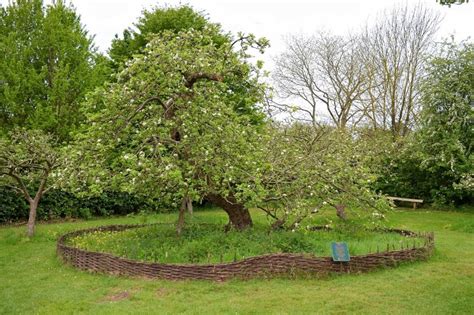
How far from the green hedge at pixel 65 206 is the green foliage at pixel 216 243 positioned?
433 centimetres

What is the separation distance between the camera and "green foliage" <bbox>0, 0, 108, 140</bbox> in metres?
18.9

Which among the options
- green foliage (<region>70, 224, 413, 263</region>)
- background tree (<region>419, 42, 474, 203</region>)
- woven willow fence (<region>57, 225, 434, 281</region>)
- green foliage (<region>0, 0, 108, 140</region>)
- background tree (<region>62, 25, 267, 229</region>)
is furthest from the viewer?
green foliage (<region>0, 0, 108, 140</region>)

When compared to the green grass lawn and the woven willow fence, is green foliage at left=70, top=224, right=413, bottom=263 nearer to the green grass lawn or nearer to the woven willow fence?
the woven willow fence

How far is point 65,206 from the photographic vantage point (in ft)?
58.2

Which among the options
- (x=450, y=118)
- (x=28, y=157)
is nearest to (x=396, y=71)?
(x=450, y=118)

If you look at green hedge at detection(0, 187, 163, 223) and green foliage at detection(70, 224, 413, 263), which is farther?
green hedge at detection(0, 187, 163, 223)

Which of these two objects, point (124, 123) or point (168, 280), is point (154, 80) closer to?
point (124, 123)

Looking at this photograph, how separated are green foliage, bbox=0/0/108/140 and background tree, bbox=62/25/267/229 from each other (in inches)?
423

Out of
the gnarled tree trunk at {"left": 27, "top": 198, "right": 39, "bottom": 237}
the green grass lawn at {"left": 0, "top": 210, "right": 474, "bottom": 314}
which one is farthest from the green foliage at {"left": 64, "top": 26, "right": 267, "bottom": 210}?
the gnarled tree trunk at {"left": 27, "top": 198, "right": 39, "bottom": 237}

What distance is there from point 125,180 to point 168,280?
198 cm

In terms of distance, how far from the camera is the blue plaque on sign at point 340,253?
8.19 metres

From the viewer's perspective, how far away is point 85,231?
41.5 ft

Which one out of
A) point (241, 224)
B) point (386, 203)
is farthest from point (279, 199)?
point (386, 203)

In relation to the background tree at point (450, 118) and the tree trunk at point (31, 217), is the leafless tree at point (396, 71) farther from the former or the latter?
the tree trunk at point (31, 217)
